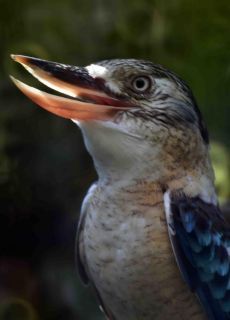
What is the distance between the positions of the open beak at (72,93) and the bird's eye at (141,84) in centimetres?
6

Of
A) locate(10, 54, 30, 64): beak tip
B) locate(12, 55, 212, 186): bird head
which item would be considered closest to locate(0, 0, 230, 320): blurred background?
locate(12, 55, 212, 186): bird head

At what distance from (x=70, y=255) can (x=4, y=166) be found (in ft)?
1.63

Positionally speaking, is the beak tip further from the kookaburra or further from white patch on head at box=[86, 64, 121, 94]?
white patch on head at box=[86, 64, 121, 94]

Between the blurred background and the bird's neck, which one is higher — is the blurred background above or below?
below

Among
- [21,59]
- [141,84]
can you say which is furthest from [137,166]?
[21,59]

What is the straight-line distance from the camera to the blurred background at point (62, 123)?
5793 mm

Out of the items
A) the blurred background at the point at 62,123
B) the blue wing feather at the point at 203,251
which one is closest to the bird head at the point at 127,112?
the blue wing feather at the point at 203,251

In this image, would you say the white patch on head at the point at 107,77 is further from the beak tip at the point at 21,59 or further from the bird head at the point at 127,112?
the beak tip at the point at 21,59

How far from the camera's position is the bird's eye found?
4.05 metres

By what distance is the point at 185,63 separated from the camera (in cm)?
598

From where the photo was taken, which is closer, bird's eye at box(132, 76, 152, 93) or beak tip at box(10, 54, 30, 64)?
beak tip at box(10, 54, 30, 64)

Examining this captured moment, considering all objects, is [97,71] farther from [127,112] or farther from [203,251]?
[203,251]

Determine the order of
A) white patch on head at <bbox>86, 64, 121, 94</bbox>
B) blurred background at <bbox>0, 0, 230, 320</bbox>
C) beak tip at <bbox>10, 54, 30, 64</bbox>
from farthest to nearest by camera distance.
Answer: blurred background at <bbox>0, 0, 230, 320</bbox> < white patch on head at <bbox>86, 64, 121, 94</bbox> < beak tip at <bbox>10, 54, 30, 64</bbox>

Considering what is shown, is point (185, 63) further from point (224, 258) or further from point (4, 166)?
A: point (224, 258)
